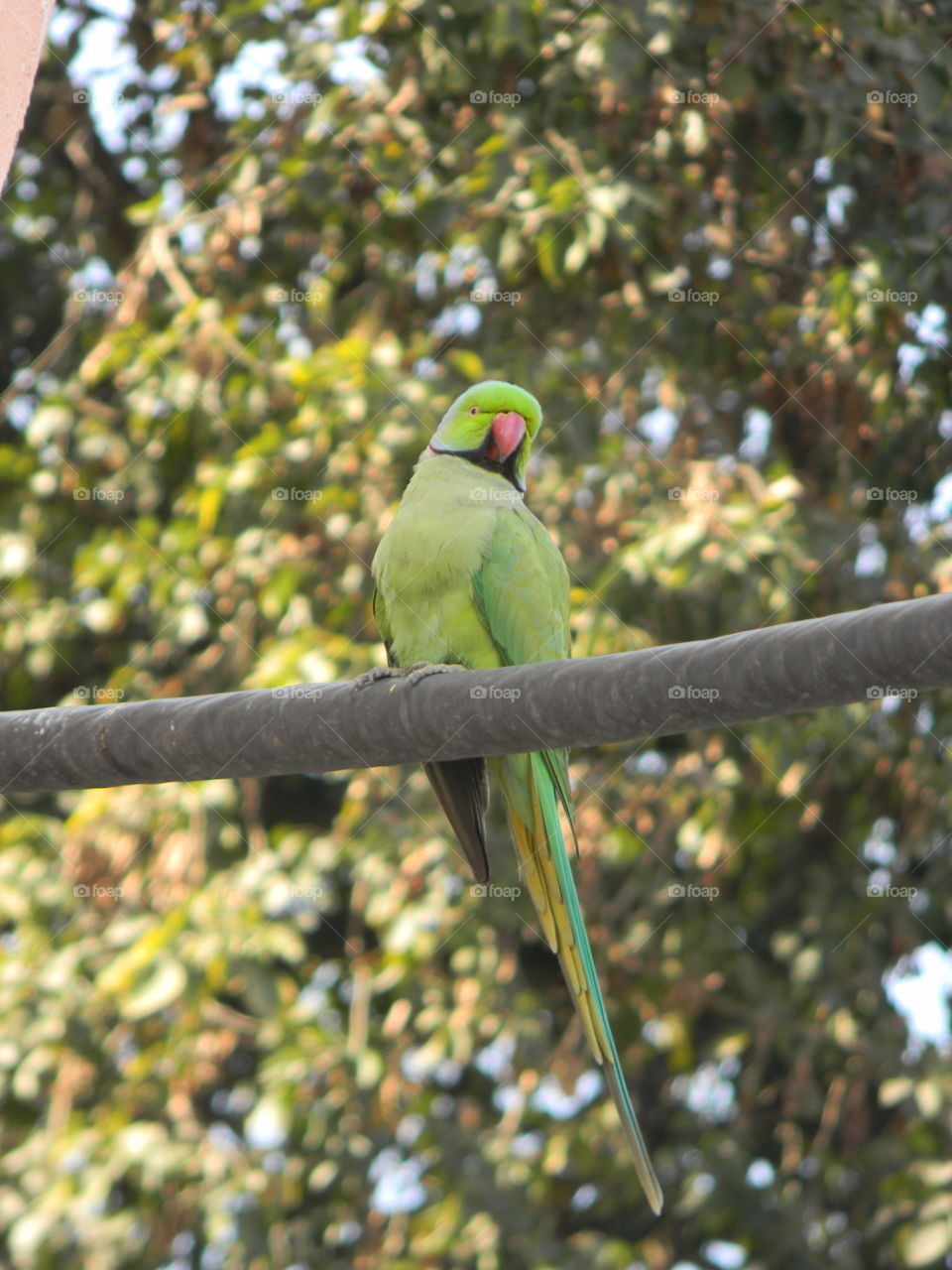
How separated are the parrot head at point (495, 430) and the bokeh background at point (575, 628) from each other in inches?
21.8

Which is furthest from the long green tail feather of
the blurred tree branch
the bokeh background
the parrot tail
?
the bokeh background

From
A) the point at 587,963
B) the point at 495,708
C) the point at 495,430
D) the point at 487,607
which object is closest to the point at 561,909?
the point at 587,963

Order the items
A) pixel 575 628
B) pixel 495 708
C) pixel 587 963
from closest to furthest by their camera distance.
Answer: pixel 495 708, pixel 587 963, pixel 575 628

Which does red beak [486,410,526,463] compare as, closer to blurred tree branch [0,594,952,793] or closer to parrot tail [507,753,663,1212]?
parrot tail [507,753,663,1212]

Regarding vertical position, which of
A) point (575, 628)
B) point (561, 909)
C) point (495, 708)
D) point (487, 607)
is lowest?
point (575, 628)

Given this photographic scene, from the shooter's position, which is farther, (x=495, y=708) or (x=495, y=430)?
(x=495, y=430)

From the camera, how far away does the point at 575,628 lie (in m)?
3.50

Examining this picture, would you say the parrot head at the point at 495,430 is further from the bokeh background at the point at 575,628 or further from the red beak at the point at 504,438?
the bokeh background at the point at 575,628

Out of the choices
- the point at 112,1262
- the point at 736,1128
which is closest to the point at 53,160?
the point at 112,1262

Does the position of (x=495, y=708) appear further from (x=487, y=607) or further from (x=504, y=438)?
(x=504, y=438)

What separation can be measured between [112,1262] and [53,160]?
340 centimetres

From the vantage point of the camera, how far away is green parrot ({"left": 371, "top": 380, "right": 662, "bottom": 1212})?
2.32 meters

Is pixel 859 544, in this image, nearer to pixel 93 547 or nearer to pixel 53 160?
pixel 93 547

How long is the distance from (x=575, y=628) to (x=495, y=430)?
762 mm
